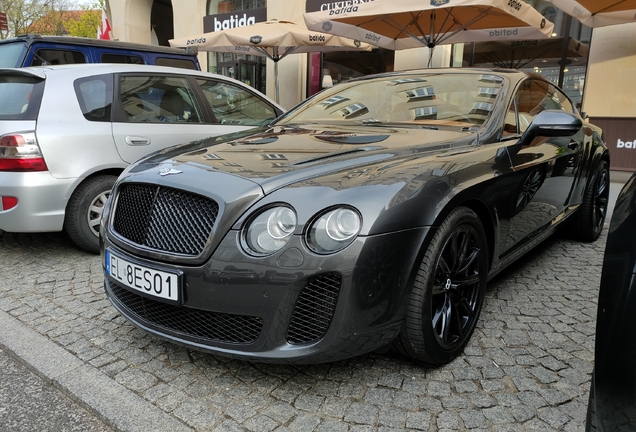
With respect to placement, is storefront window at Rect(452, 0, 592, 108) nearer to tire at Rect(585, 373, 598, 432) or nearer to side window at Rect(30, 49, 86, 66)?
side window at Rect(30, 49, 86, 66)

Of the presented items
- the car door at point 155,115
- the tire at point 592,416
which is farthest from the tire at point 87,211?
the tire at point 592,416

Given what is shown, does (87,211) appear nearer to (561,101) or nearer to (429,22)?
(561,101)

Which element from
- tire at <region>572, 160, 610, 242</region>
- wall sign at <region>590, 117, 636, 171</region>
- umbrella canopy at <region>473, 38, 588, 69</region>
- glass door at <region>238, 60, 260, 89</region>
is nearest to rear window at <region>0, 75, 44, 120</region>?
tire at <region>572, 160, 610, 242</region>

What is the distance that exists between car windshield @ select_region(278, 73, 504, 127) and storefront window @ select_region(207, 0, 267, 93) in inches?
430

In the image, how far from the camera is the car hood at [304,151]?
2123mm

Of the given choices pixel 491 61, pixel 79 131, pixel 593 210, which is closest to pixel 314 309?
pixel 79 131

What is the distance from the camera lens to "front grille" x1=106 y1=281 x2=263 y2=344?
1.98 m

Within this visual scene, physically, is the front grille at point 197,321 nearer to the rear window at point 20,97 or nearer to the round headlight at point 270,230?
the round headlight at point 270,230

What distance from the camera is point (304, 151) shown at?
242 centimetres

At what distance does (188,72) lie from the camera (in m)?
4.80

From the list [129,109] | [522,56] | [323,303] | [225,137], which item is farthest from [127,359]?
[522,56]

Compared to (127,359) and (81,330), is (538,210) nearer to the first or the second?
(127,359)

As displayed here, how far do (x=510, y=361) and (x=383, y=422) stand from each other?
32.7 inches

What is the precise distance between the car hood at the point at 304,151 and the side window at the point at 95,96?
1553mm
